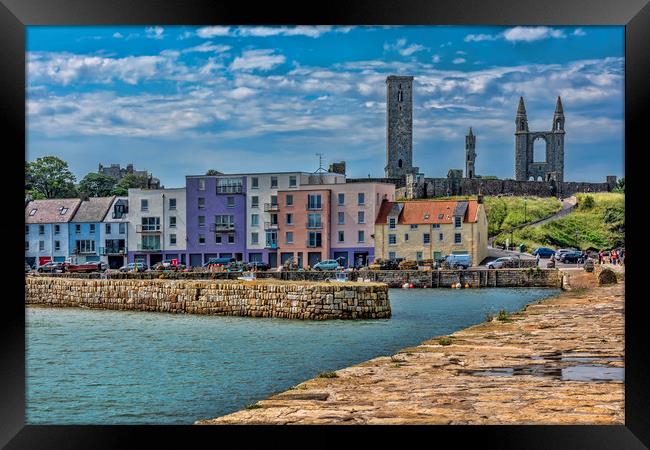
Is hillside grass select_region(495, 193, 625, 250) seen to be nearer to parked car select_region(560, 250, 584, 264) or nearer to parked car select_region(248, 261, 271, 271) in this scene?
parked car select_region(560, 250, 584, 264)

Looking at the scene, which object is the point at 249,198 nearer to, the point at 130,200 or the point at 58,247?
the point at 130,200

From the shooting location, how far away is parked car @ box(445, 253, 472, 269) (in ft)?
156

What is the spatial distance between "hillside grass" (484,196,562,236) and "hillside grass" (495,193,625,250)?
1.78 metres

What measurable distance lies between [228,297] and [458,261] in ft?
79.5

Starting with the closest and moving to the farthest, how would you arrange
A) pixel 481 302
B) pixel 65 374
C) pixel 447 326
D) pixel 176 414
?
1. pixel 176 414
2. pixel 65 374
3. pixel 447 326
4. pixel 481 302

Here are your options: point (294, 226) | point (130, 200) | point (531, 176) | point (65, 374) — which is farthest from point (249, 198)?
point (531, 176)

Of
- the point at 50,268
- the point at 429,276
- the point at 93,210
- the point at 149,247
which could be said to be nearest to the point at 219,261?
the point at 149,247

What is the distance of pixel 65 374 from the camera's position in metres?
15.7

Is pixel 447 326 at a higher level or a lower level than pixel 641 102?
lower

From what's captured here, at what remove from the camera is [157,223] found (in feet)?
166

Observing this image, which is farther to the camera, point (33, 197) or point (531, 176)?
point (531, 176)

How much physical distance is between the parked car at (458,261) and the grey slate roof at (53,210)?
73.4ft
